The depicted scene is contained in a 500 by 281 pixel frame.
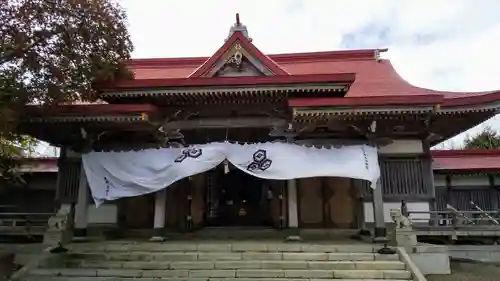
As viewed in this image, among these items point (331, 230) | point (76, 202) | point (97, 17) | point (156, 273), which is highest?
point (97, 17)

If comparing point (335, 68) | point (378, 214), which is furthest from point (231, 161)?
point (335, 68)

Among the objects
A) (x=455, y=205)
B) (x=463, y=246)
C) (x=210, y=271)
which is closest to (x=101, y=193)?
(x=210, y=271)

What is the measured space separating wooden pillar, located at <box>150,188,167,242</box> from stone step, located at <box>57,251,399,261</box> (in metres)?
1.13

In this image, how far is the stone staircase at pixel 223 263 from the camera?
790cm

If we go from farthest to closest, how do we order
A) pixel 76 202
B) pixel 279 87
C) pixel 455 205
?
pixel 455 205 → pixel 76 202 → pixel 279 87

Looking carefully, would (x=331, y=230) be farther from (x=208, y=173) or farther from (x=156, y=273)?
(x=156, y=273)

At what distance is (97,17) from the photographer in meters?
8.63

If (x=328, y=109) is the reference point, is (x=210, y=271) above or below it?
below

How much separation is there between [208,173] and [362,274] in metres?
5.64

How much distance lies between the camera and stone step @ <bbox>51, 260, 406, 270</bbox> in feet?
26.5

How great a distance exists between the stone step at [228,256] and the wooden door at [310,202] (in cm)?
267

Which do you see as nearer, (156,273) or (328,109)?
(156,273)

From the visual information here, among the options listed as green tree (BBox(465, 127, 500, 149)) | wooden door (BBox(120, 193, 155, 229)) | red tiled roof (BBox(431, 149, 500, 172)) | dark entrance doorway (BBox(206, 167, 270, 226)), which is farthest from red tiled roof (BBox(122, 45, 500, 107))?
green tree (BBox(465, 127, 500, 149))

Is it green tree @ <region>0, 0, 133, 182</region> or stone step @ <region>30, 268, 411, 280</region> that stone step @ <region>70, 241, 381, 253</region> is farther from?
green tree @ <region>0, 0, 133, 182</region>
